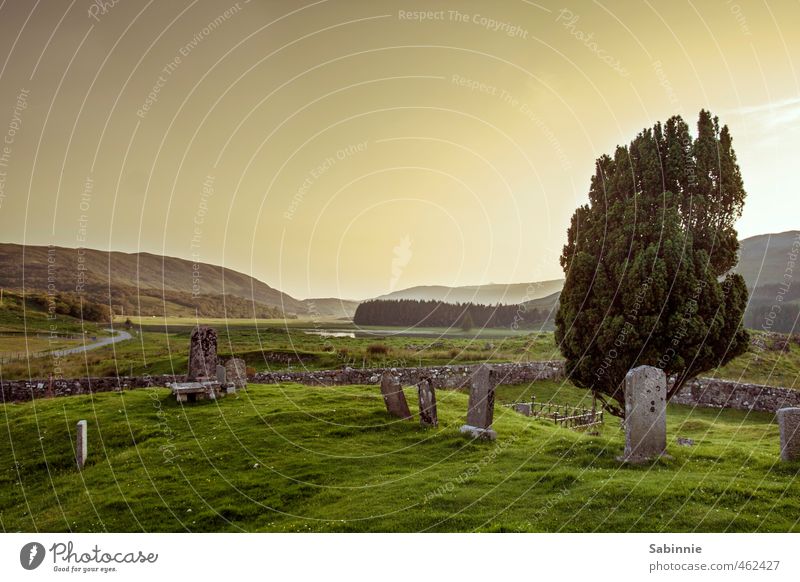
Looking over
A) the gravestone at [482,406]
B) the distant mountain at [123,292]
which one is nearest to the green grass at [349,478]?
the gravestone at [482,406]

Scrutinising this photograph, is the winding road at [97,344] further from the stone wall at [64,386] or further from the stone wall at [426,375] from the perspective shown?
the stone wall at [426,375]

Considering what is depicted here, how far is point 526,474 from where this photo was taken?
10.9 meters

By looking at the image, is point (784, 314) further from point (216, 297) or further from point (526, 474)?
point (216, 297)

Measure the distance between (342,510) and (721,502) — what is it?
630cm

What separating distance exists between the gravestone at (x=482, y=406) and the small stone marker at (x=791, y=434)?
601 centimetres

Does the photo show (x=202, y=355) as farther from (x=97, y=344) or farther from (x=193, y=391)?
(x=97, y=344)

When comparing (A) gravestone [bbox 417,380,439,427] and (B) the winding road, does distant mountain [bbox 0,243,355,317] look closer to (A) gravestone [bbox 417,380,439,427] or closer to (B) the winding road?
(B) the winding road

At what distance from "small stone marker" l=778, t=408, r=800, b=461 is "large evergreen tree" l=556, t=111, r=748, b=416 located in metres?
3.03

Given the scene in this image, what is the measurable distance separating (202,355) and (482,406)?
1041 centimetres

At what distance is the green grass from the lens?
30.0 feet

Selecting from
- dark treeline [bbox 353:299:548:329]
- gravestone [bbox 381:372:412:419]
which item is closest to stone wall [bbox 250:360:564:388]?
gravestone [bbox 381:372:412:419]

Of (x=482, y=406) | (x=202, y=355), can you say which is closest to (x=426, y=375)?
(x=202, y=355)

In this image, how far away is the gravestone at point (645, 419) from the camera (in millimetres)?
11531
